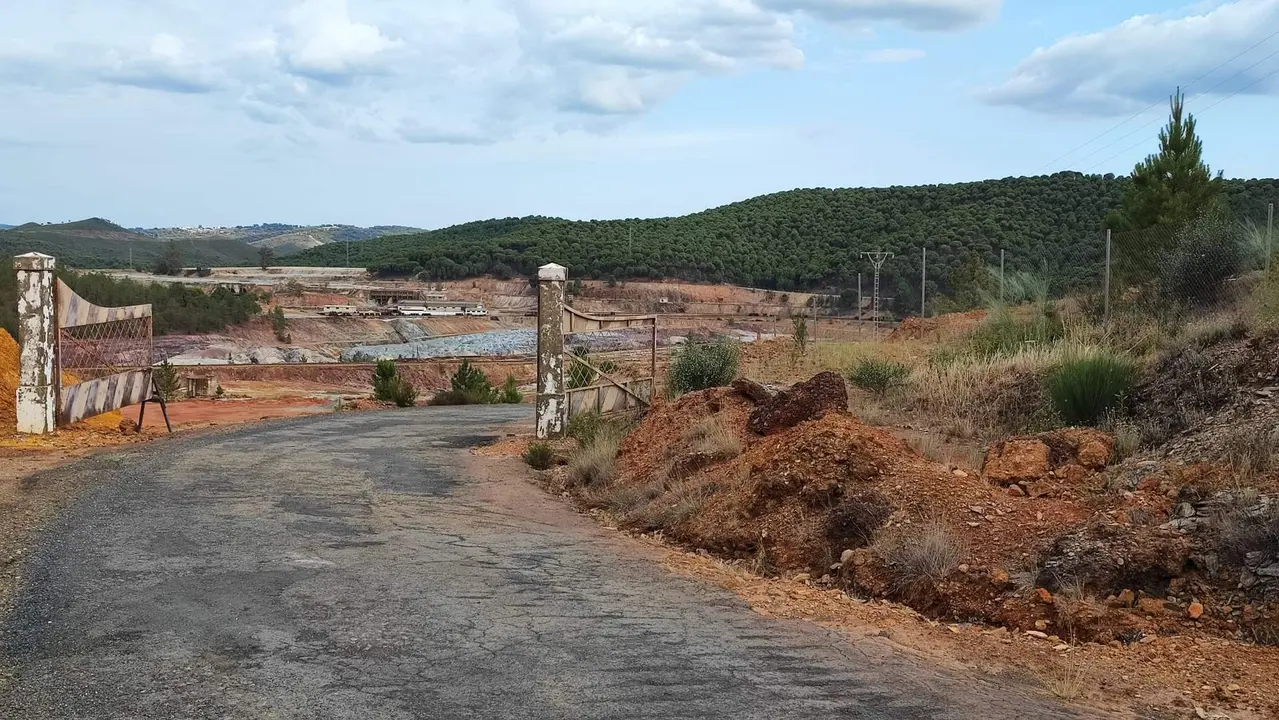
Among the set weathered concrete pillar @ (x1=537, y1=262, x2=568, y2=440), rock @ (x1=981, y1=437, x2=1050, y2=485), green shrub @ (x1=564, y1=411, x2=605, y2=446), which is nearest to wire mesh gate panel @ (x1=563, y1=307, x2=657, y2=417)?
weathered concrete pillar @ (x1=537, y1=262, x2=568, y2=440)

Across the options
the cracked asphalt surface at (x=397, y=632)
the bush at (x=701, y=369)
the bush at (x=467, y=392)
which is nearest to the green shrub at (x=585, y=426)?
the bush at (x=701, y=369)

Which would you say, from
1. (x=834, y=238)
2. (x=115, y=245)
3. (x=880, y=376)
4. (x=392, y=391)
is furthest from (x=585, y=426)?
(x=115, y=245)

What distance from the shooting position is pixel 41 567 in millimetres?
7152

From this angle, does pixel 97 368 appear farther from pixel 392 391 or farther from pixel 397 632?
pixel 397 632

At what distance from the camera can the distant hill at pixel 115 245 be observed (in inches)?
4995

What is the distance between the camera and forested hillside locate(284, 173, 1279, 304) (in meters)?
57.6

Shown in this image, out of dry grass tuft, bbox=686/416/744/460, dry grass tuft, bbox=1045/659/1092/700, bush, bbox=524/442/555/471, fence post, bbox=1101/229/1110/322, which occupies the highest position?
fence post, bbox=1101/229/1110/322

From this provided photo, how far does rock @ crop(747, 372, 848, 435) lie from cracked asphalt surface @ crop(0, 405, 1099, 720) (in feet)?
7.48

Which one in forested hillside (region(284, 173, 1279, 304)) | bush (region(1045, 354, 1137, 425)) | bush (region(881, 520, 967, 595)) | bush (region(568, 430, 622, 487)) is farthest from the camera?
forested hillside (region(284, 173, 1279, 304))

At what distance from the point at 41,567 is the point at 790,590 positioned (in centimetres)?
508

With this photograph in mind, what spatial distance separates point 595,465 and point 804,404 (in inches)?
102

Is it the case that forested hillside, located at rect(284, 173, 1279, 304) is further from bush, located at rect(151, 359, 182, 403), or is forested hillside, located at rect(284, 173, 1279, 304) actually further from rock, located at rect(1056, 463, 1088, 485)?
rock, located at rect(1056, 463, 1088, 485)

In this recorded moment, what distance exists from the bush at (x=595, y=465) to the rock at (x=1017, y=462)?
164 inches

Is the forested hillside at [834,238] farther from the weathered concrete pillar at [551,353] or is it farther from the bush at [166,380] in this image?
the weathered concrete pillar at [551,353]
